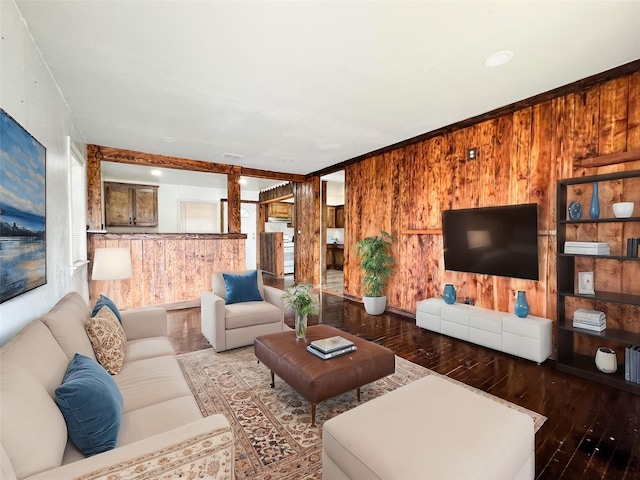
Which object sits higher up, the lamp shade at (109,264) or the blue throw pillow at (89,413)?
the lamp shade at (109,264)

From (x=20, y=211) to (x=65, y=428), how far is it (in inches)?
49.1

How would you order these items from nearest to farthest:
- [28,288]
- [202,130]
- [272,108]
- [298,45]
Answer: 1. [28,288]
2. [298,45]
3. [272,108]
4. [202,130]

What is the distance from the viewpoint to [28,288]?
172 cm

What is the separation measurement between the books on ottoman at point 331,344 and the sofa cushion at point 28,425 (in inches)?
57.7

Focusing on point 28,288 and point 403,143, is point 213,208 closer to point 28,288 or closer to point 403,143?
point 403,143

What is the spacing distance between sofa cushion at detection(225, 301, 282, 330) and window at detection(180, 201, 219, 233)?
5181 mm

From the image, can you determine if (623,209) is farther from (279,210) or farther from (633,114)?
(279,210)

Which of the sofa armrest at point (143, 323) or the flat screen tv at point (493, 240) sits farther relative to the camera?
the flat screen tv at point (493, 240)

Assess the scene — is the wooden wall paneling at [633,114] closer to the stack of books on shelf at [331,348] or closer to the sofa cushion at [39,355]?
the stack of books on shelf at [331,348]

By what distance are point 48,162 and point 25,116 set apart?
1.71 ft

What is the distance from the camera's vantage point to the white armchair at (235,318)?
10.1 feet

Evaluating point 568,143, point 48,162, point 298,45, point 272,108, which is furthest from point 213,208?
point 568,143

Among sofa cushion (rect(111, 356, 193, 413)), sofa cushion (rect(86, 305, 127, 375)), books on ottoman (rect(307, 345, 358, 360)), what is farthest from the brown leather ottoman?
sofa cushion (rect(86, 305, 127, 375))

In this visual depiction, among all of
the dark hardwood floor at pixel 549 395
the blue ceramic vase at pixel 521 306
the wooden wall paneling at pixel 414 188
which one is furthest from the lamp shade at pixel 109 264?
the blue ceramic vase at pixel 521 306
